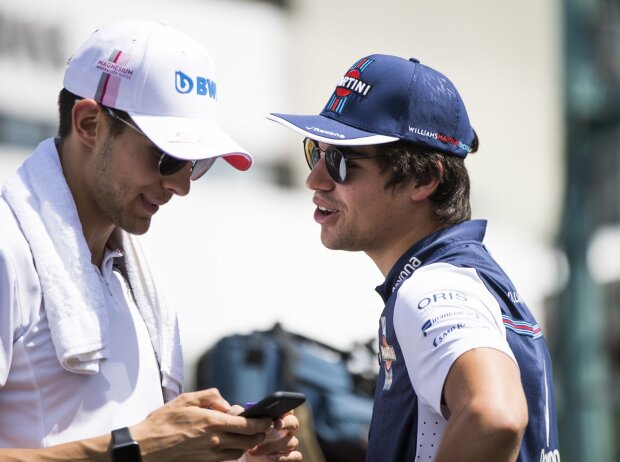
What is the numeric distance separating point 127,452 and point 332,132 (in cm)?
100

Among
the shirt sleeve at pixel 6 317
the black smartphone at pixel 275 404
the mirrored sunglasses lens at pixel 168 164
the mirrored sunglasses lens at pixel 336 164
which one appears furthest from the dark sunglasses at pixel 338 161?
the shirt sleeve at pixel 6 317

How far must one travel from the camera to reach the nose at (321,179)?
2902 millimetres

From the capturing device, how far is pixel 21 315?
2.31 metres

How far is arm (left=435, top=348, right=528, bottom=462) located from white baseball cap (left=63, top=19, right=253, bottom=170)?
78 centimetres

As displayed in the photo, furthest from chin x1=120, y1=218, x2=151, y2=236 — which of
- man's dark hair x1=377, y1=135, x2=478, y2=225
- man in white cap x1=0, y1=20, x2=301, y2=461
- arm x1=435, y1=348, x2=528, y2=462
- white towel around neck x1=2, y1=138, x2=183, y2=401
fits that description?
arm x1=435, y1=348, x2=528, y2=462

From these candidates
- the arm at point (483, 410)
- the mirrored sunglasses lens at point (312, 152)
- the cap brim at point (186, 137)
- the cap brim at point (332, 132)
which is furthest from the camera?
the mirrored sunglasses lens at point (312, 152)

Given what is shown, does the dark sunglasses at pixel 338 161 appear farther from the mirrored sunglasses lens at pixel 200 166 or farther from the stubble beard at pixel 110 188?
the stubble beard at pixel 110 188

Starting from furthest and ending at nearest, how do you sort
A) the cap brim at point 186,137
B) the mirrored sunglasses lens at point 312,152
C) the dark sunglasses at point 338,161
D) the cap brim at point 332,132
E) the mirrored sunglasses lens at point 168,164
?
1. the mirrored sunglasses lens at point 312,152
2. the dark sunglasses at point 338,161
3. the cap brim at point 332,132
4. the mirrored sunglasses lens at point 168,164
5. the cap brim at point 186,137

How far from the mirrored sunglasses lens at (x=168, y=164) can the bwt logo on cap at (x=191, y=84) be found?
161mm

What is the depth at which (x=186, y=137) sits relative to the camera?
2.56m

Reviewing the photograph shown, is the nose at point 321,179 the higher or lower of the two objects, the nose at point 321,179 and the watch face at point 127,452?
the higher

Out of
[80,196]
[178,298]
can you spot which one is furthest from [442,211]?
[178,298]

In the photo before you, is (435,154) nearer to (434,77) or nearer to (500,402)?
(434,77)

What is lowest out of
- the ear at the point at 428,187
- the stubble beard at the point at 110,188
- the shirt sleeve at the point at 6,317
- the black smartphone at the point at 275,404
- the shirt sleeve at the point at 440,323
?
the black smartphone at the point at 275,404
